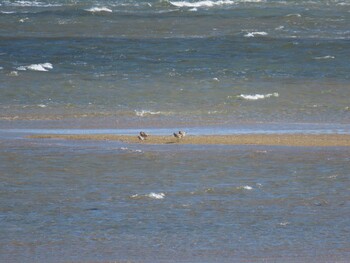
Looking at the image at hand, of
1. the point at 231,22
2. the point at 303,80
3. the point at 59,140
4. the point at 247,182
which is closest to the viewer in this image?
the point at 247,182

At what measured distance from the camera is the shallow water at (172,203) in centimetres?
884

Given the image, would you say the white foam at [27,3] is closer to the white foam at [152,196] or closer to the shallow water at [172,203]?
the shallow water at [172,203]

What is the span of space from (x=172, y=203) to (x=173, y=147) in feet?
12.7

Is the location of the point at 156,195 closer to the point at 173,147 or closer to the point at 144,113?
the point at 173,147

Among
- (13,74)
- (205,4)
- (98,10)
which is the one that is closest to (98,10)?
(98,10)

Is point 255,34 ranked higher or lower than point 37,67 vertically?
higher

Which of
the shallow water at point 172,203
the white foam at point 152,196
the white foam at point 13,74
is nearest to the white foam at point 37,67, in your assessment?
the white foam at point 13,74

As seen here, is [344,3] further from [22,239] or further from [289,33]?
[22,239]

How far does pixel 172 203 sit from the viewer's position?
10633 mm

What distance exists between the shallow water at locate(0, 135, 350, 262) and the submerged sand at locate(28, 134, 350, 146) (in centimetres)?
50

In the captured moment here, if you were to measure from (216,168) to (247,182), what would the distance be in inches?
41.3

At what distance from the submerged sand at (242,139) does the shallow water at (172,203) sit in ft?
1.65

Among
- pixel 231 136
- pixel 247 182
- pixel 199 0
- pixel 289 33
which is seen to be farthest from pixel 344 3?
pixel 247 182

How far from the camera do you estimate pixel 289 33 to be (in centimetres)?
3459
